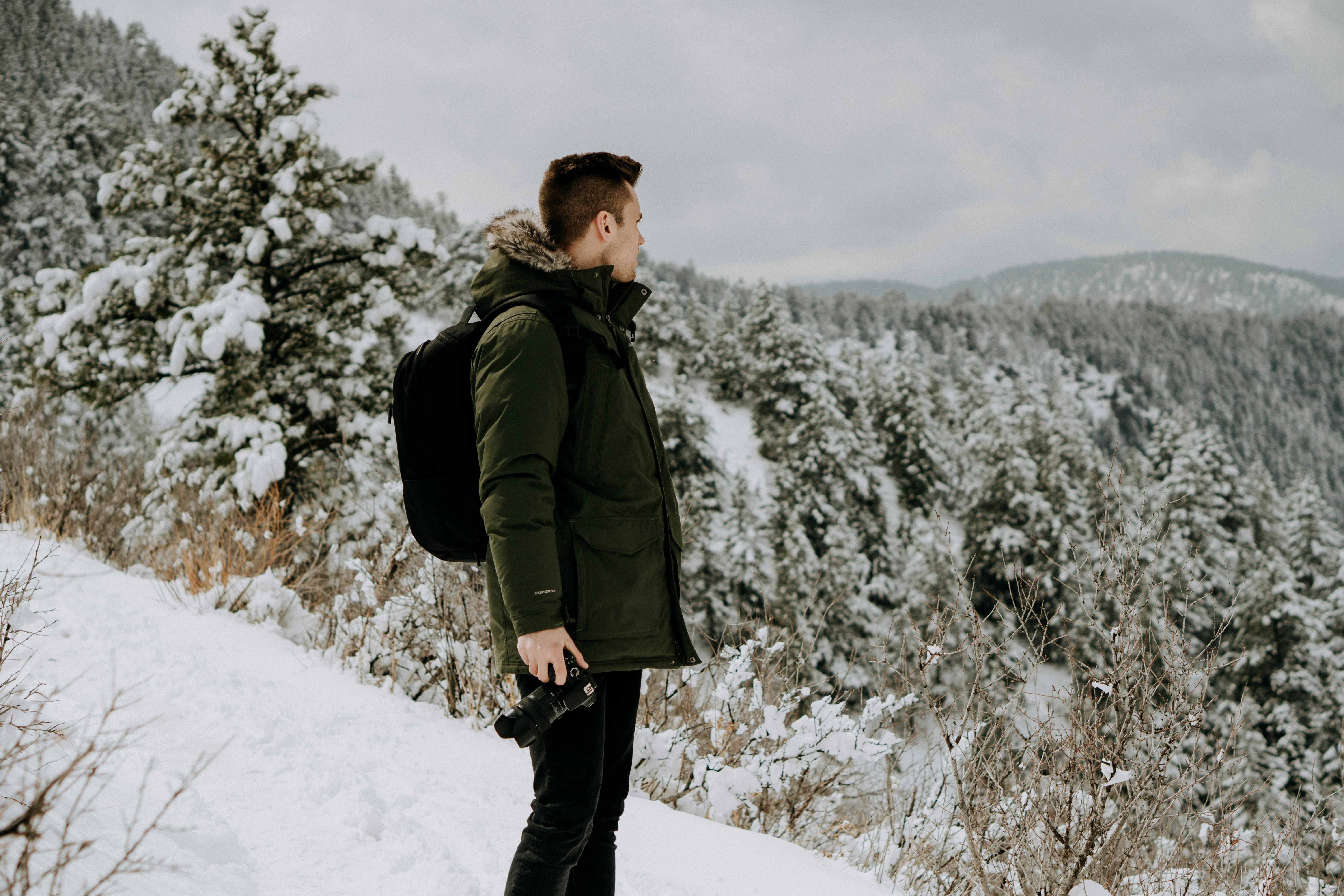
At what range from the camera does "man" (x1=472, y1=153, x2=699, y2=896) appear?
1490mm

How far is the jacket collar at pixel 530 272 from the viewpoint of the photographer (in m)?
1.71

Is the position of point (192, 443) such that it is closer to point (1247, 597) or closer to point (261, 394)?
point (261, 394)

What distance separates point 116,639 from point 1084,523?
96.6ft

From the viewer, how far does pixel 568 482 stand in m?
A: 1.62

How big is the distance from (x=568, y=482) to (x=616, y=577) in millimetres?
230

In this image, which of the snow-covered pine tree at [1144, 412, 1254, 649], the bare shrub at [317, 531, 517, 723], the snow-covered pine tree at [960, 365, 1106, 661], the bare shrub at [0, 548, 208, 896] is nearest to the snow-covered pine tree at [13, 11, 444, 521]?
the bare shrub at [317, 531, 517, 723]

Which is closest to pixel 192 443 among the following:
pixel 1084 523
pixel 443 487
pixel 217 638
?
pixel 217 638

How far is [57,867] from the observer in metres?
1.16

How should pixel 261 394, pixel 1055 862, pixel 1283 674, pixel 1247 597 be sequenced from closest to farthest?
pixel 1055 862 → pixel 261 394 → pixel 1283 674 → pixel 1247 597

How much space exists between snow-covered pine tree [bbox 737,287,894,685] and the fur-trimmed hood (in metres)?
16.0

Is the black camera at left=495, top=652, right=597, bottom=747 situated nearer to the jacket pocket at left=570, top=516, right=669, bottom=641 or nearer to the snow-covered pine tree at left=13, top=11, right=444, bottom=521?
the jacket pocket at left=570, top=516, right=669, bottom=641

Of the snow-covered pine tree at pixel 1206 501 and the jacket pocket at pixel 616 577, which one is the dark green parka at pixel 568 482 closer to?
the jacket pocket at pixel 616 577

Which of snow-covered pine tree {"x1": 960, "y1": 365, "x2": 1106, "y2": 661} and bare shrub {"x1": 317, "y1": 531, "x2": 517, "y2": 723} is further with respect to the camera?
snow-covered pine tree {"x1": 960, "y1": 365, "x2": 1106, "y2": 661}

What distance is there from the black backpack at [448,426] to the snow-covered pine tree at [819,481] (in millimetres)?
15962
